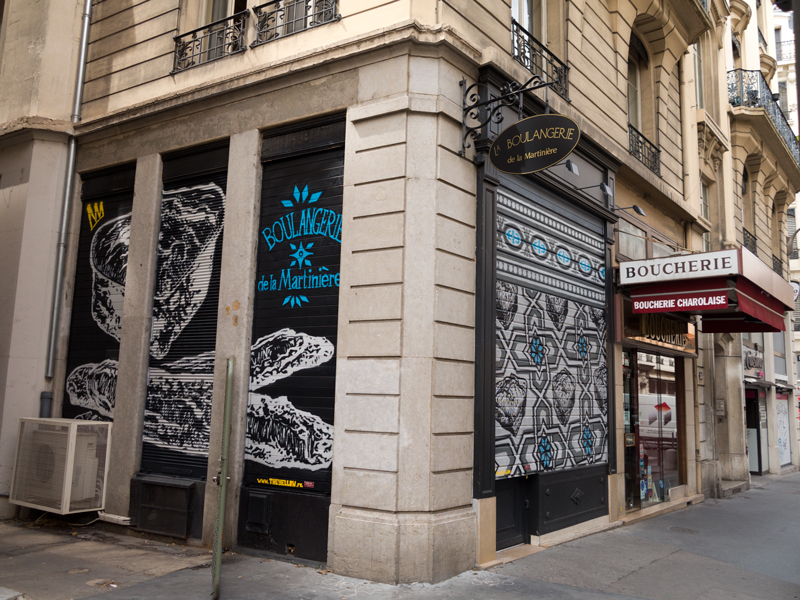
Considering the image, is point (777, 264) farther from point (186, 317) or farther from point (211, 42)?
point (186, 317)

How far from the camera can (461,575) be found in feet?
22.3

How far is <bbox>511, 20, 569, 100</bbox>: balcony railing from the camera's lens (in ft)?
30.2

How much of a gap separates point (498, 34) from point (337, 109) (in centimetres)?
246

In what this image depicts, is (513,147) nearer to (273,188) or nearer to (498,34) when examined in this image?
(498,34)

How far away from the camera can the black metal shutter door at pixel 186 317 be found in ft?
28.2

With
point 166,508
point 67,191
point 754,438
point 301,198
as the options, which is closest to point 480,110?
point 301,198

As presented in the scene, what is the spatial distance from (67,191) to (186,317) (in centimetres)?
342

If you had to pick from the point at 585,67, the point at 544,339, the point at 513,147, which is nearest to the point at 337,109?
the point at 513,147

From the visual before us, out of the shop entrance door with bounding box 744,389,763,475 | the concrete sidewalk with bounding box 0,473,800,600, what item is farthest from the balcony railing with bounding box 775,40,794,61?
the concrete sidewalk with bounding box 0,473,800,600

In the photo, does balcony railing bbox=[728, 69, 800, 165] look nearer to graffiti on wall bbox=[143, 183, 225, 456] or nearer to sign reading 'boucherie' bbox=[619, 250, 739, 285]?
sign reading 'boucherie' bbox=[619, 250, 739, 285]

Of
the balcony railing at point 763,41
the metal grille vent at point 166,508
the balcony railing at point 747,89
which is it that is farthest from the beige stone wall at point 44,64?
the balcony railing at point 763,41

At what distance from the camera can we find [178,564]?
7172 millimetres

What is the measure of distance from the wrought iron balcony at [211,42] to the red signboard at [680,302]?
23.7 feet

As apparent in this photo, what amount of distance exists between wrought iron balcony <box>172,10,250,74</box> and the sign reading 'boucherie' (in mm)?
6836
